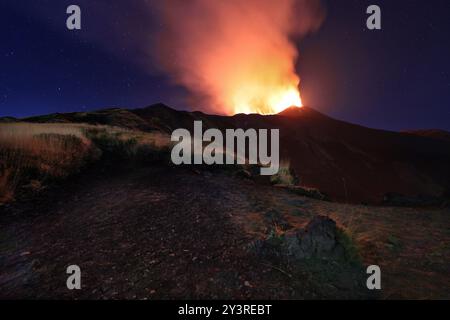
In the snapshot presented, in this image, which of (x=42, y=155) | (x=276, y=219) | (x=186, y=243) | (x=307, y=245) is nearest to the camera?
(x=307, y=245)

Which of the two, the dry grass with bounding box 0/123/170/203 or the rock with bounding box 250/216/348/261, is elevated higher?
the dry grass with bounding box 0/123/170/203

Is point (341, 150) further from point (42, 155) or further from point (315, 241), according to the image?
point (315, 241)

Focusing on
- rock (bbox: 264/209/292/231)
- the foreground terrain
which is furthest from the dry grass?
rock (bbox: 264/209/292/231)

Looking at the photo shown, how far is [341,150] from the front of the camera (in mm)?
40812

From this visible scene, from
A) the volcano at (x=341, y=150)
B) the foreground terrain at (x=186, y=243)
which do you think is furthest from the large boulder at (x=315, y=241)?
the volcano at (x=341, y=150)

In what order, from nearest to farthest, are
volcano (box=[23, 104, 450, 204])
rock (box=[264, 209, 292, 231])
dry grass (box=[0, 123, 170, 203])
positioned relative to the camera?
rock (box=[264, 209, 292, 231]) → dry grass (box=[0, 123, 170, 203]) → volcano (box=[23, 104, 450, 204])

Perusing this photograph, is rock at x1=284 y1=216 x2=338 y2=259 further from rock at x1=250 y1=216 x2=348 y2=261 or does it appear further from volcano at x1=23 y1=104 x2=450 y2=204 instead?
volcano at x1=23 y1=104 x2=450 y2=204

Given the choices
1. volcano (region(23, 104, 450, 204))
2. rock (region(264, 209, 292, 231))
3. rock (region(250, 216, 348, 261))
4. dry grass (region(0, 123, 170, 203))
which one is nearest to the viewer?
rock (region(250, 216, 348, 261))

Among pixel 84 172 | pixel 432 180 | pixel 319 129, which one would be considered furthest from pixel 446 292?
pixel 319 129

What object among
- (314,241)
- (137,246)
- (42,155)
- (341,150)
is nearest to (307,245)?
(314,241)

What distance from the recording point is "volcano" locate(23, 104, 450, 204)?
1146 inches

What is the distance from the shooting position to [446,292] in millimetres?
3275
